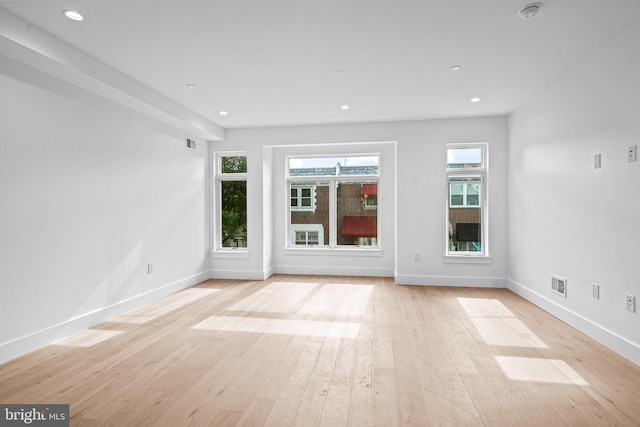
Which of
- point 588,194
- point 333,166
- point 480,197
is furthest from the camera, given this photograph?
point 333,166

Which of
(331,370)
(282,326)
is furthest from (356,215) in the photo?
(331,370)

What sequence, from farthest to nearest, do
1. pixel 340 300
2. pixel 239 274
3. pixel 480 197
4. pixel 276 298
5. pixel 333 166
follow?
1. pixel 333 166
2. pixel 239 274
3. pixel 480 197
4. pixel 276 298
5. pixel 340 300

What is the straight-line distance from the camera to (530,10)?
2428mm

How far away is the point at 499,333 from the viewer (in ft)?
10.9

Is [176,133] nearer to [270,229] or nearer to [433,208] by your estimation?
[270,229]

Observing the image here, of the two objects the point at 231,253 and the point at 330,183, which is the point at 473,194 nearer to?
the point at 330,183

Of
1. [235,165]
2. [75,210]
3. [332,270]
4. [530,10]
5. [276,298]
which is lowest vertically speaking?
[276,298]

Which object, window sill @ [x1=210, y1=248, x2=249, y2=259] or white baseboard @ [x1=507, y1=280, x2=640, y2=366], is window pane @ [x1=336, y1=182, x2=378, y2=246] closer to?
window sill @ [x1=210, y1=248, x2=249, y2=259]

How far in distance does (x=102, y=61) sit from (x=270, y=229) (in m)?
3.73

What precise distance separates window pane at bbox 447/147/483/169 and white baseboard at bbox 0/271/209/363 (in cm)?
469

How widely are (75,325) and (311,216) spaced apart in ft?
13.2

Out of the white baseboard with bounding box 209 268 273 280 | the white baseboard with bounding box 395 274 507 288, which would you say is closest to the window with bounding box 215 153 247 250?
the white baseboard with bounding box 209 268 273 280

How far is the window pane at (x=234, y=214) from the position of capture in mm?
6105

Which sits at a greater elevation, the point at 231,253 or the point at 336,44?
the point at 336,44
